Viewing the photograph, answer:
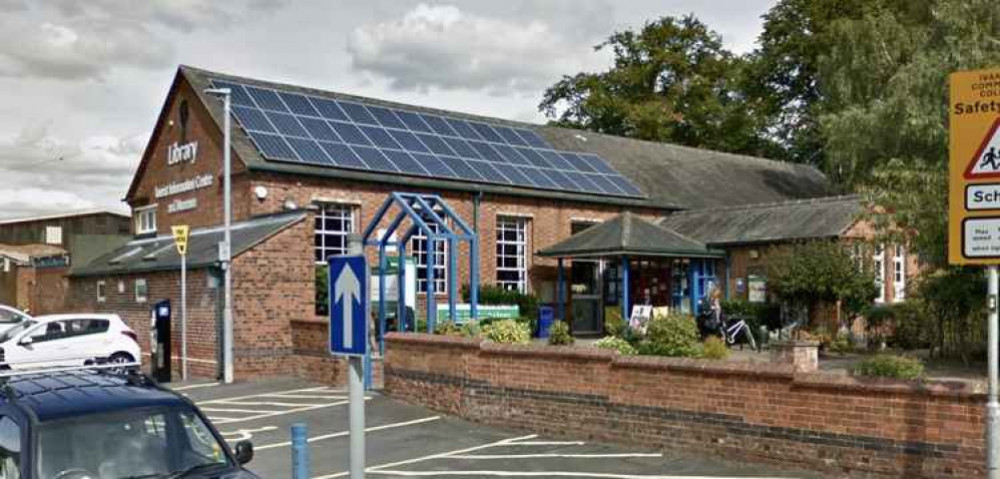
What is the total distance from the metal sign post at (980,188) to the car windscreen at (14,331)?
19187mm

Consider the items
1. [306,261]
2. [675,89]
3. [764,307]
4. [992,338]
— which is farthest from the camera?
[675,89]

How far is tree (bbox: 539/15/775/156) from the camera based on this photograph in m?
55.0

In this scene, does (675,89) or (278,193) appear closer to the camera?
(278,193)

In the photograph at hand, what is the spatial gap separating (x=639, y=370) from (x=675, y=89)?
4610 cm

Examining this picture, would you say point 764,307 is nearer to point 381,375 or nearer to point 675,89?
point 381,375

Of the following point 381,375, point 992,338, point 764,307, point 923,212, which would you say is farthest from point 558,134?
point 992,338

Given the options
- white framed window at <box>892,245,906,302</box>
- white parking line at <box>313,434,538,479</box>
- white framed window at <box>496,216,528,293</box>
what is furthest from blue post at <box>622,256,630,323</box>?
white parking line at <box>313,434,538,479</box>

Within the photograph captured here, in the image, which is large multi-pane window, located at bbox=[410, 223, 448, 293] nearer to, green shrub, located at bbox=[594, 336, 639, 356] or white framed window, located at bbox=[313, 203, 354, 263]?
white framed window, located at bbox=[313, 203, 354, 263]

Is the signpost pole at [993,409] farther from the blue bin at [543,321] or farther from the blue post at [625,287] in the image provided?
the blue bin at [543,321]

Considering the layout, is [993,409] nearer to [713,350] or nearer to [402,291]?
[713,350]

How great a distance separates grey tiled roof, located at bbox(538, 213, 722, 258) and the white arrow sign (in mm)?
19660

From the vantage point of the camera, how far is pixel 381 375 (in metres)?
18.8

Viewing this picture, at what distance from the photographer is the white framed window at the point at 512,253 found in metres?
28.7

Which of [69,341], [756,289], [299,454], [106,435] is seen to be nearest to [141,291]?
[69,341]
